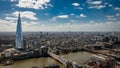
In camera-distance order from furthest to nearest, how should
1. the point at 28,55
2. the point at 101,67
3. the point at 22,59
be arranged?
the point at 28,55
the point at 22,59
the point at 101,67

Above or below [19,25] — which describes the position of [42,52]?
below

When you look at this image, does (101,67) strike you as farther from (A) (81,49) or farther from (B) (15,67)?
(A) (81,49)

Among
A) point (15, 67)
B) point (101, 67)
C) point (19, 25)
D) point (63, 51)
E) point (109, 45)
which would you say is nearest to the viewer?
point (101, 67)

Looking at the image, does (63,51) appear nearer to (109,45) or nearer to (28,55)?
(28,55)

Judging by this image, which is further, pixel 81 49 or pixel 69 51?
pixel 81 49

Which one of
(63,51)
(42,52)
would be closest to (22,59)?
(42,52)

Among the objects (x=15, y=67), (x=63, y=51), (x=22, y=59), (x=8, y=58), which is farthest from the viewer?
(x=63, y=51)

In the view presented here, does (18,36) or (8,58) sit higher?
(18,36)

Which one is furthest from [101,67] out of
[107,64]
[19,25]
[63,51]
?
[19,25]

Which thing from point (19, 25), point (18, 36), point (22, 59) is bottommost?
point (22, 59)
